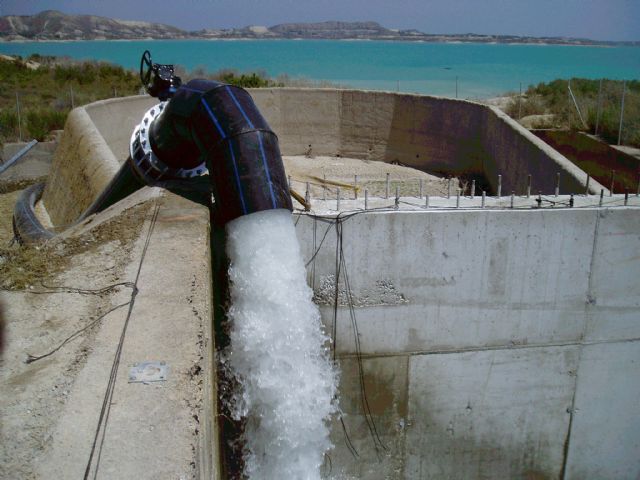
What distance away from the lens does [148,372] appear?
389 cm

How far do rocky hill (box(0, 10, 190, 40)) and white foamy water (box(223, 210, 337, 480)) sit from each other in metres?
114

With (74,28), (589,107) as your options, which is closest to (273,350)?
(589,107)

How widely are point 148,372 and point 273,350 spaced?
6.04ft

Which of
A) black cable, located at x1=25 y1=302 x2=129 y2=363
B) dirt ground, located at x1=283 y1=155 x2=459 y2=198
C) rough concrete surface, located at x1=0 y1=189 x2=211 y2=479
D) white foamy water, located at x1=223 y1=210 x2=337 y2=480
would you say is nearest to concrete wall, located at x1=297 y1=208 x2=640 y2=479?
white foamy water, located at x1=223 y1=210 x2=337 y2=480

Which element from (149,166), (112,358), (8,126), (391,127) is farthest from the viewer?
(8,126)

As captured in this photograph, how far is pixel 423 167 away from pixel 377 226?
9.14 meters

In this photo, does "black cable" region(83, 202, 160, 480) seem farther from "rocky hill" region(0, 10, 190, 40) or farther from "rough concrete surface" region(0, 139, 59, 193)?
"rocky hill" region(0, 10, 190, 40)

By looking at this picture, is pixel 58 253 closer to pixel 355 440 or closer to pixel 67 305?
pixel 67 305

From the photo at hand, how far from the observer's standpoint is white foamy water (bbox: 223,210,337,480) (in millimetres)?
5648

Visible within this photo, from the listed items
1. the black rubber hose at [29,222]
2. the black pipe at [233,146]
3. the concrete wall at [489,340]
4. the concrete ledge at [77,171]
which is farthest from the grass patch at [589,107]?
the black rubber hose at [29,222]

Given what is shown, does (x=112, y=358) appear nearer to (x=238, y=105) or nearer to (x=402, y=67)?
(x=238, y=105)

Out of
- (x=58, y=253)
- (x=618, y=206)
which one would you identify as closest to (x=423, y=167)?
(x=618, y=206)

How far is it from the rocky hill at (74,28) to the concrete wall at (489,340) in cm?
11392

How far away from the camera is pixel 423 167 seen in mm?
15781
